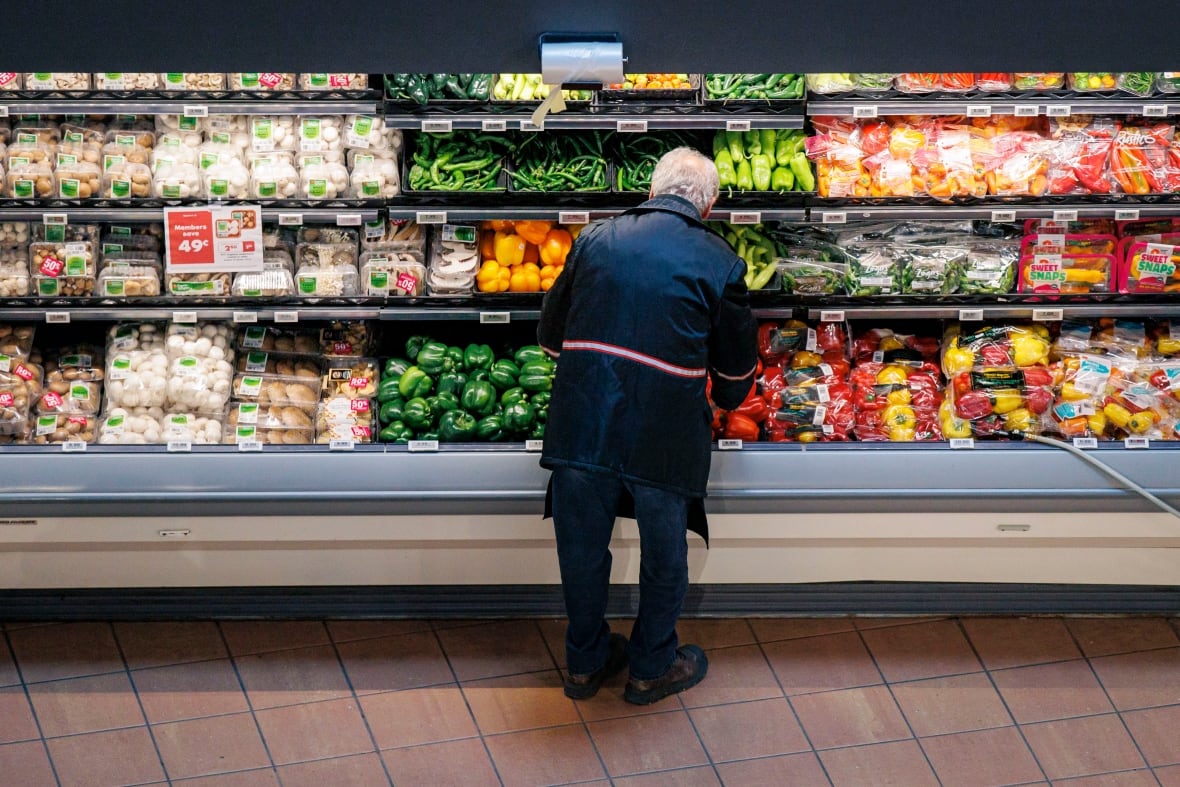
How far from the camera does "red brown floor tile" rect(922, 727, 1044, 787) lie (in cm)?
363

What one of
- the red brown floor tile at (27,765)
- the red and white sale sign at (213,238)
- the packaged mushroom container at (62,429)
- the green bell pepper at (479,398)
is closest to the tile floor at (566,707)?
the red brown floor tile at (27,765)

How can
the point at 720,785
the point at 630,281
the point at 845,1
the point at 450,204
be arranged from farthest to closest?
the point at 450,204, the point at 720,785, the point at 630,281, the point at 845,1

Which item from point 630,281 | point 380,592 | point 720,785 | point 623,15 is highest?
point 623,15

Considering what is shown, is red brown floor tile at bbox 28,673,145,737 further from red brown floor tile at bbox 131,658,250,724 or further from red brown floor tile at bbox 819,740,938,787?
red brown floor tile at bbox 819,740,938,787

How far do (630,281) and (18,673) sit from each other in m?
2.46

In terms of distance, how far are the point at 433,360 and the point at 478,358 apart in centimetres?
16

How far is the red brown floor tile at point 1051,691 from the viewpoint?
153 inches

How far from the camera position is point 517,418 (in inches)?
159

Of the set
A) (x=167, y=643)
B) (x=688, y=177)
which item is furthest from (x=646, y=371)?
(x=167, y=643)

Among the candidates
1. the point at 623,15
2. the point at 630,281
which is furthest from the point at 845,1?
the point at 630,281

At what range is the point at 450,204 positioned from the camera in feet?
13.0

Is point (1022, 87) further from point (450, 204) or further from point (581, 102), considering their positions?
point (450, 204)

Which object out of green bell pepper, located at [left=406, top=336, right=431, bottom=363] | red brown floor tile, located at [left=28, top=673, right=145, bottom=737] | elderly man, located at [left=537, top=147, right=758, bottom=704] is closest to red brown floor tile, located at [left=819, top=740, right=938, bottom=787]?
elderly man, located at [left=537, top=147, right=758, bottom=704]

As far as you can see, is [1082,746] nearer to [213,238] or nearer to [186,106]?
[213,238]
